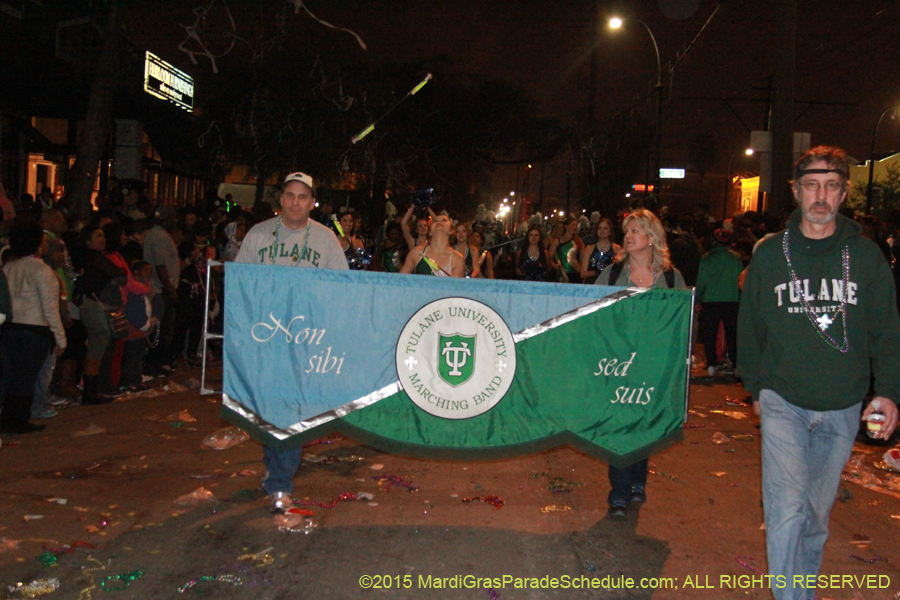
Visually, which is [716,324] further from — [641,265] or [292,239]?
[292,239]

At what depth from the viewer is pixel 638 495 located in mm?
5559

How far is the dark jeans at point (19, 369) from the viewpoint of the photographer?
23.8 ft

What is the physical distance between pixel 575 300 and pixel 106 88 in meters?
13.6

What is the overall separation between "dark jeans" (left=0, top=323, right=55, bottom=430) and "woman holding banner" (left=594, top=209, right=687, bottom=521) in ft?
16.2

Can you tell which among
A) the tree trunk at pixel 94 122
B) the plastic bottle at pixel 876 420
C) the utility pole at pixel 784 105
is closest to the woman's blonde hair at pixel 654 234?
the plastic bottle at pixel 876 420

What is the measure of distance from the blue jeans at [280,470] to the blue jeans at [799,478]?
2.86 metres

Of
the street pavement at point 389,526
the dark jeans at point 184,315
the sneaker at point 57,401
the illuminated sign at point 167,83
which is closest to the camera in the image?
the street pavement at point 389,526

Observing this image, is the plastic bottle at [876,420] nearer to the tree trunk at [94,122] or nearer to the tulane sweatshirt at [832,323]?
the tulane sweatshirt at [832,323]

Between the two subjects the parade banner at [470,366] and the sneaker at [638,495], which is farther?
the sneaker at [638,495]

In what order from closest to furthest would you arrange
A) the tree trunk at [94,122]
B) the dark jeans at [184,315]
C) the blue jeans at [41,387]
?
the blue jeans at [41,387]
the dark jeans at [184,315]
the tree trunk at [94,122]

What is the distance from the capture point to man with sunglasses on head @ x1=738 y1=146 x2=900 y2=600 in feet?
11.8

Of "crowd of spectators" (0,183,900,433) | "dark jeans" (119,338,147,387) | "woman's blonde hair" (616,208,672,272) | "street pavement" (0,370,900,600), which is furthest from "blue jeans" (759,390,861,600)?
"dark jeans" (119,338,147,387)

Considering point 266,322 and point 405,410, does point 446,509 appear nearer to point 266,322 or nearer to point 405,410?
point 405,410

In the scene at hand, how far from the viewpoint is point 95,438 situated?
7195 mm
